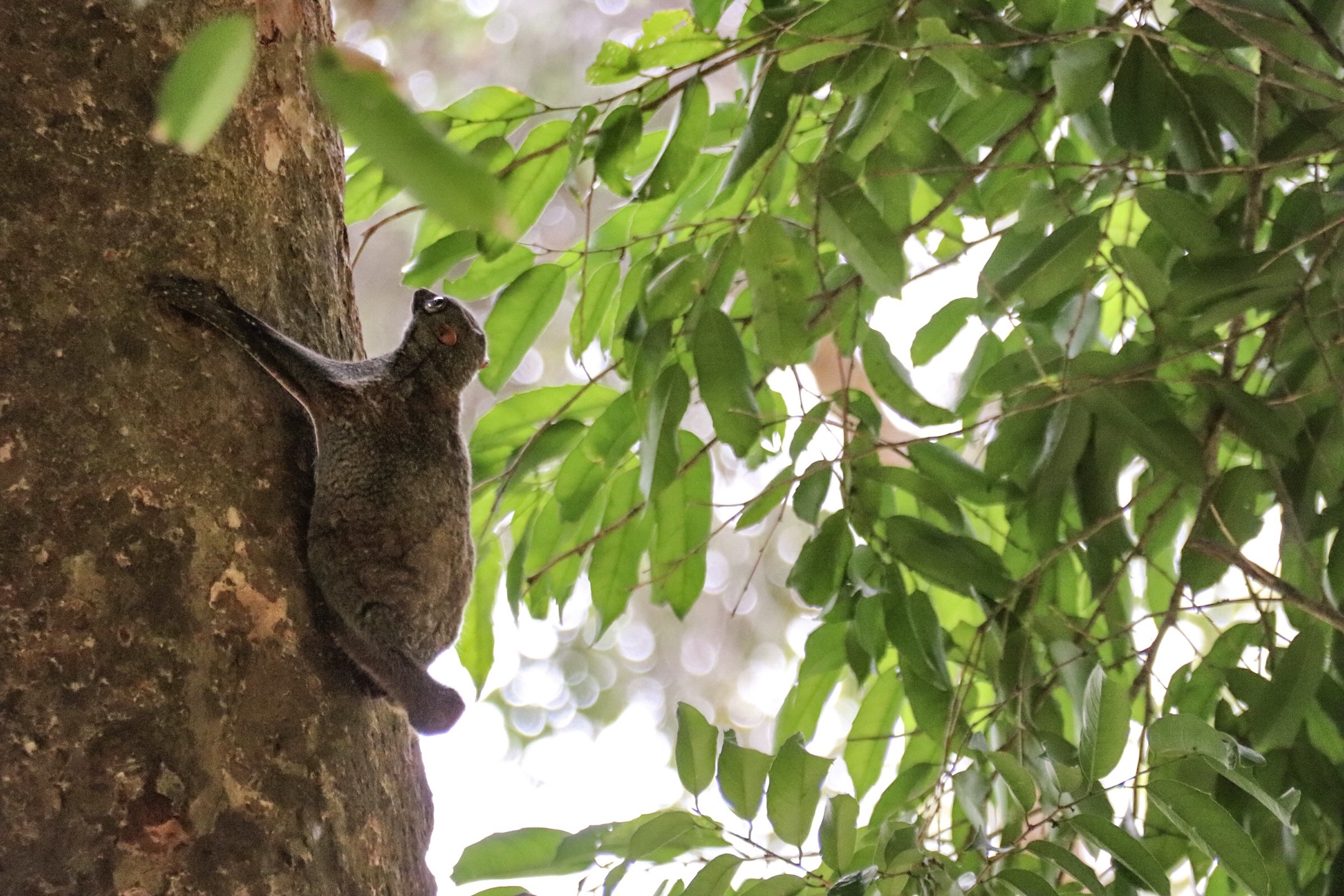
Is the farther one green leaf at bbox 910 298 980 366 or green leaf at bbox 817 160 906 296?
green leaf at bbox 910 298 980 366

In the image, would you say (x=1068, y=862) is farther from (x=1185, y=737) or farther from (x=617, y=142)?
(x=617, y=142)

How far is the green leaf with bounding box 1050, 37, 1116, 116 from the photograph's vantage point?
1.47 meters

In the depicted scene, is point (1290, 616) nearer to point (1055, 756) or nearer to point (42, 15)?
point (1055, 756)

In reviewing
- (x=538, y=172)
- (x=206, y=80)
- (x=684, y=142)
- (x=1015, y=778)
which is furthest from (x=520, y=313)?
(x=206, y=80)

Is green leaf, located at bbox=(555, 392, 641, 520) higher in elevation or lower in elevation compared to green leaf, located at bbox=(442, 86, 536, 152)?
lower

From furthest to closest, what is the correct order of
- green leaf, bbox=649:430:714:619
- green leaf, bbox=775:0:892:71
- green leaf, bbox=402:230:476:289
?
green leaf, bbox=649:430:714:619, green leaf, bbox=402:230:476:289, green leaf, bbox=775:0:892:71

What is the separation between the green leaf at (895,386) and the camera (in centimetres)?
166

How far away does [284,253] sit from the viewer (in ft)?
4.65

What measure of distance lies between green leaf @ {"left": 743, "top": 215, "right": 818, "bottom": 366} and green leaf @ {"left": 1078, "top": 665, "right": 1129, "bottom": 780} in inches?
22.7

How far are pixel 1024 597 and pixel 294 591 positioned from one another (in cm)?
110

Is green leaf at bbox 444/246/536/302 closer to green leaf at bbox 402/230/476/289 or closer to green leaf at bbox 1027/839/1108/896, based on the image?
green leaf at bbox 402/230/476/289

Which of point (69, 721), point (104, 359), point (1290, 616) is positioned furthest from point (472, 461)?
point (1290, 616)

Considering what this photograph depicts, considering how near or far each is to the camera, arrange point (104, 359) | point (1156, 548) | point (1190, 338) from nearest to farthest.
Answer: point (104, 359) → point (1190, 338) → point (1156, 548)

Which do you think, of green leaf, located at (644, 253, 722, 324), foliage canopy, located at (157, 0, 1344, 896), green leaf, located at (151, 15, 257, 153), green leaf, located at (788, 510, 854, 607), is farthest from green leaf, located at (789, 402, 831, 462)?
green leaf, located at (151, 15, 257, 153)
